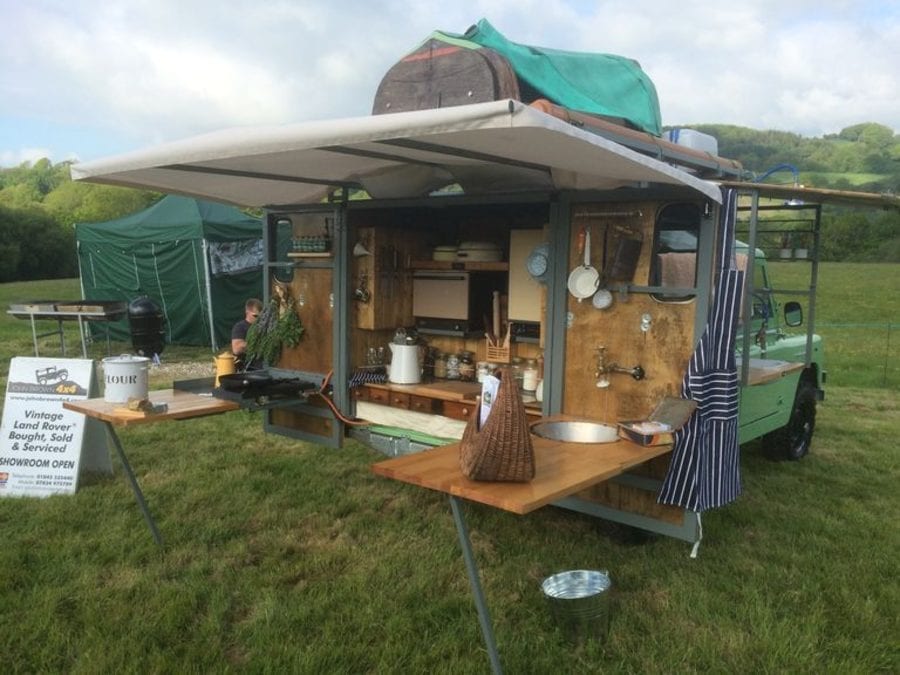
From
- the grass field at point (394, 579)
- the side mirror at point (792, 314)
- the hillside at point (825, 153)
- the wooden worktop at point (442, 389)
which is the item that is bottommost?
the grass field at point (394, 579)

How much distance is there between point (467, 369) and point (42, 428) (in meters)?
2.93

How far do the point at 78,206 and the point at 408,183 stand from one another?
200ft

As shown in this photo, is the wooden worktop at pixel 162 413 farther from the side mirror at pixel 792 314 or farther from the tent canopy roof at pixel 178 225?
the tent canopy roof at pixel 178 225

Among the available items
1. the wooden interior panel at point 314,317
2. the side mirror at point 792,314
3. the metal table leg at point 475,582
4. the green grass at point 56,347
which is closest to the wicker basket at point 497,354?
the wooden interior panel at point 314,317

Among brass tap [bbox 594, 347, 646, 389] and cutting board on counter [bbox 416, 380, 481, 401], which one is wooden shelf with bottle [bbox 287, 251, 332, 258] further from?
brass tap [bbox 594, 347, 646, 389]

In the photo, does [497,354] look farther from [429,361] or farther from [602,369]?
→ [602,369]

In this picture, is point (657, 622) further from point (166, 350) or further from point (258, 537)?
point (166, 350)

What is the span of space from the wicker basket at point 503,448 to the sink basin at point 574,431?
39.2 inches

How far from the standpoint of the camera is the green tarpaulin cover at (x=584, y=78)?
4.55 metres

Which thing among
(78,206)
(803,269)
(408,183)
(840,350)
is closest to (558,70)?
(408,183)

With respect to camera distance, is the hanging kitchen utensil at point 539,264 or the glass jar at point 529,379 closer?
the hanging kitchen utensil at point 539,264

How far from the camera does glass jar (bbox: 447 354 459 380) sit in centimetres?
495

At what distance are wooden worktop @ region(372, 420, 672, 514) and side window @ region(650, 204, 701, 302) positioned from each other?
2.85 ft

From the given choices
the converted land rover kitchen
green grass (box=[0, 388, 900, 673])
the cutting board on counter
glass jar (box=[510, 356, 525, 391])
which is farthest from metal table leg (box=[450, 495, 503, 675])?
glass jar (box=[510, 356, 525, 391])
